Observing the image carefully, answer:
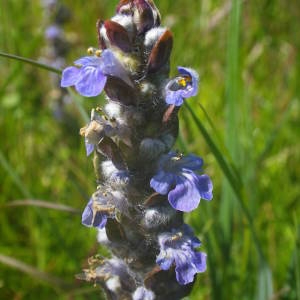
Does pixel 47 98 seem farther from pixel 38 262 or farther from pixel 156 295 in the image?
pixel 156 295

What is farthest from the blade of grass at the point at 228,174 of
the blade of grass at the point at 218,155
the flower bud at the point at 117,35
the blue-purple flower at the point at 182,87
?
the flower bud at the point at 117,35

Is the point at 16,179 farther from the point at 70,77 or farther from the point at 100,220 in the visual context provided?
the point at 70,77

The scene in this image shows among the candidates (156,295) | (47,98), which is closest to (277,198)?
(156,295)

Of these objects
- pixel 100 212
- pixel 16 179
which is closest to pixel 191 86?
pixel 100 212

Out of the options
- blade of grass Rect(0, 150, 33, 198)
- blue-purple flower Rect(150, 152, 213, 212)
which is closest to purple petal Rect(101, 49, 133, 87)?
blue-purple flower Rect(150, 152, 213, 212)

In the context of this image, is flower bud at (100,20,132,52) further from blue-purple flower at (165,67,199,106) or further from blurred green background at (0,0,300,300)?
blurred green background at (0,0,300,300)

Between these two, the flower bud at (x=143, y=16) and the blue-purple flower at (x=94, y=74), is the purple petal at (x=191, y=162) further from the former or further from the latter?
the flower bud at (x=143, y=16)
